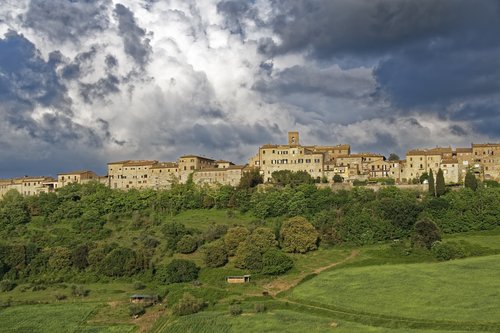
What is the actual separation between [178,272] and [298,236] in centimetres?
1559

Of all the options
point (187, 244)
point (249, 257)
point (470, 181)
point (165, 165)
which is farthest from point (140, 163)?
point (470, 181)

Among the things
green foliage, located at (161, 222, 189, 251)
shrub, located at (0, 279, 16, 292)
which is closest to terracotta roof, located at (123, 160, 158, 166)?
green foliage, located at (161, 222, 189, 251)

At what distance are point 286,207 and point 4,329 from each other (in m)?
44.9

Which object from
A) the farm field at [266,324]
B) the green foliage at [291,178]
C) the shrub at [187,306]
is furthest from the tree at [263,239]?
the green foliage at [291,178]

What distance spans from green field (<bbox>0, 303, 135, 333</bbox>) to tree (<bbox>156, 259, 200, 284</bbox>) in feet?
31.0

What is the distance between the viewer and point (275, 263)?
77.9m

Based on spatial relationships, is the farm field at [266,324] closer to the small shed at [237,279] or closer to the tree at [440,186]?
the small shed at [237,279]

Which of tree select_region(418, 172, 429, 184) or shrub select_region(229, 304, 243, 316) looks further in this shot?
tree select_region(418, 172, 429, 184)

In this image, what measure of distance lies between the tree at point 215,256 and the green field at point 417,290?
492 inches

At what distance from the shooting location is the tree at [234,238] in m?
→ 83.8

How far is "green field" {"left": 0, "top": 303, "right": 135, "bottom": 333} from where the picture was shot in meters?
65.3

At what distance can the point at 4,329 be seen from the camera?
66.6 m

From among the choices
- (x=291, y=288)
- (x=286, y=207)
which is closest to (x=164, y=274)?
(x=291, y=288)

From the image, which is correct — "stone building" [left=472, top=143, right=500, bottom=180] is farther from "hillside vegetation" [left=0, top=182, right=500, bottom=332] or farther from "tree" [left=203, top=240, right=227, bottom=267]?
"tree" [left=203, top=240, right=227, bottom=267]
